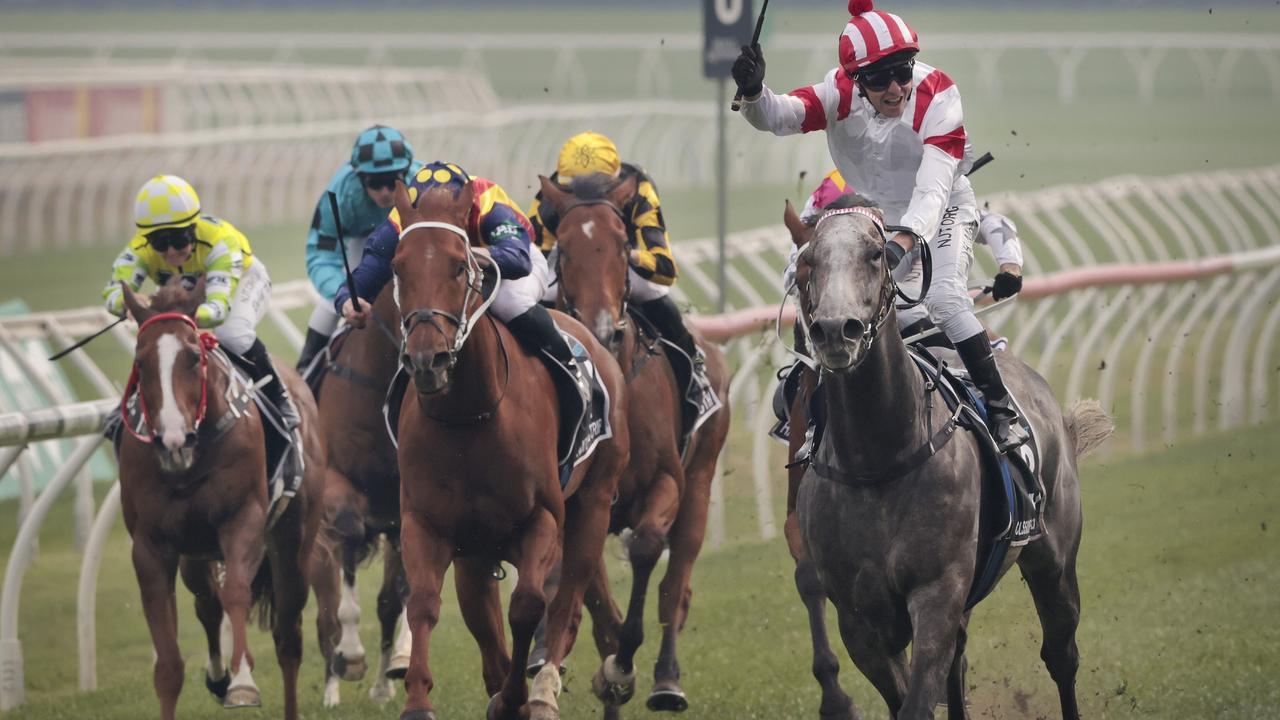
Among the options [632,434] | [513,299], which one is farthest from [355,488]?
[513,299]

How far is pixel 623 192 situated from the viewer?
7770mm

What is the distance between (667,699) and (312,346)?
205 centimetres

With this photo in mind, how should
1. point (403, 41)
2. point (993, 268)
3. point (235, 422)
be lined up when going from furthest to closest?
point (403, 41)
point (993, 268)
point (235, 422)

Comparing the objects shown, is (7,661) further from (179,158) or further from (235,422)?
(179,158)

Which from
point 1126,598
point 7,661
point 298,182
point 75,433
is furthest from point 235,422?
point 298,182

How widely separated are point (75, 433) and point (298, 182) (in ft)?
50.1

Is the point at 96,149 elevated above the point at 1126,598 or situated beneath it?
elevated above

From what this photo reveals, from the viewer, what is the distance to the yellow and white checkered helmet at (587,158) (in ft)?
26.2

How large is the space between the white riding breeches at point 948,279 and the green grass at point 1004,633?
167cm

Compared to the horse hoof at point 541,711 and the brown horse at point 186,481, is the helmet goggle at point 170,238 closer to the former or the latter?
the brown horse at point 186,481

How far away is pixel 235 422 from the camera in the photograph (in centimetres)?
718

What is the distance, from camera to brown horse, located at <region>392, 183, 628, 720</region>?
5.71 m

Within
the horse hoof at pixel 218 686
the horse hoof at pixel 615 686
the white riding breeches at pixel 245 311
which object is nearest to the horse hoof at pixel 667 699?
the horse hoof at pixel 615 686

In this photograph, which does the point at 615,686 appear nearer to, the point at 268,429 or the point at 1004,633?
the point at 268,429
